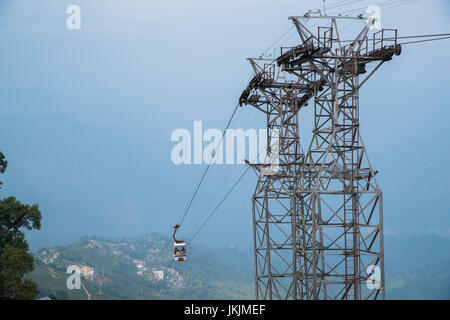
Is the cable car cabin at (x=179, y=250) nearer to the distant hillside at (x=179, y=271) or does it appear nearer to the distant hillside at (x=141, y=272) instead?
the distant hillside at (x=179, y=271)

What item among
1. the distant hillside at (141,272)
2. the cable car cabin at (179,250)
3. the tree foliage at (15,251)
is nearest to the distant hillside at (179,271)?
the distant hillside at (141,272)

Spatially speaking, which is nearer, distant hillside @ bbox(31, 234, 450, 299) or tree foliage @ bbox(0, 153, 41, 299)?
tree foliage @ bbox(0, 153, 41, 299)

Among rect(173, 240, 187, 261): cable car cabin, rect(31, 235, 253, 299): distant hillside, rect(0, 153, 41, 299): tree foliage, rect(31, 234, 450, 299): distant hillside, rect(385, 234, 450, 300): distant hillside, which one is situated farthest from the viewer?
rect(385, 234, 450, 300): distant hillside

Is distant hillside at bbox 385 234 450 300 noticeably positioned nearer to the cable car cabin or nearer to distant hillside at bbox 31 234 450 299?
Answer: distant hillside at bbox 31 234 450 299

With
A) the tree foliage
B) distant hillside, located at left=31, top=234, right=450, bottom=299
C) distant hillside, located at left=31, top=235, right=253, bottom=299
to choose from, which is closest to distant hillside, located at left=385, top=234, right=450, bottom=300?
distant hillside, located at left=31, top=234, right=450, bottom=299

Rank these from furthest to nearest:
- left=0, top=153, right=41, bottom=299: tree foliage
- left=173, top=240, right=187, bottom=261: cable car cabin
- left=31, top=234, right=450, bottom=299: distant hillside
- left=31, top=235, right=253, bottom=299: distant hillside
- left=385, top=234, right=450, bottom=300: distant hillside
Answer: left=385, top=234, right=450, bottom=300: distant hillside
left=31, top=234, right=450, bottom=299: distant hillside
left=31, top=235, right=253, bottom=299: distant hillside
left=173, top=240, right=187, bottom=261: cable car cabin
left=0, top=153, right=41, bottom=299: tree foliage

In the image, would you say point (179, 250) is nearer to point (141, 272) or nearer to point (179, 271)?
point (141, 272)

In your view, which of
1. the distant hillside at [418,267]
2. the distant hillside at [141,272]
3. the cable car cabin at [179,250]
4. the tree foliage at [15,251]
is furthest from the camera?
the distant hillside at [418,267]
